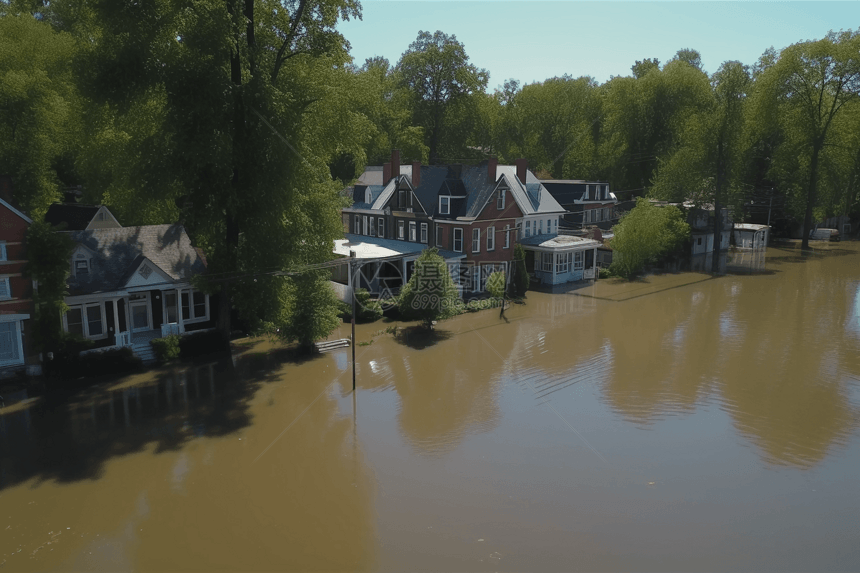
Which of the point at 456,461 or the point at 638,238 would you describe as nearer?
the point at 456,461

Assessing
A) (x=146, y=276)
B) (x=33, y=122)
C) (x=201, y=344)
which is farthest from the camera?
(x=33, y=122)

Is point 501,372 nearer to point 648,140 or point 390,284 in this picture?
point 390,284

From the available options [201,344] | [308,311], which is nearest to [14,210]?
[201,344]

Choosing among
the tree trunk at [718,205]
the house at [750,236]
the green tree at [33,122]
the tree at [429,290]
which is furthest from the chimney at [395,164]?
the house at [750,236]

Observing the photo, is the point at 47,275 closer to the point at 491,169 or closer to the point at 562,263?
the point at 491,169

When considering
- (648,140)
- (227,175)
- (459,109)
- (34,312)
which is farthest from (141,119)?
(648,140)

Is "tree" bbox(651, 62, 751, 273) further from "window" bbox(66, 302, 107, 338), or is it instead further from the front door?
"window" bbox(66, 302, 107, 338)
